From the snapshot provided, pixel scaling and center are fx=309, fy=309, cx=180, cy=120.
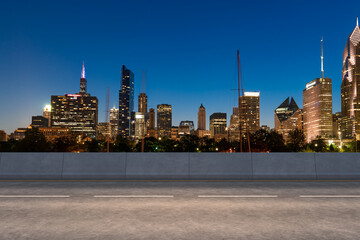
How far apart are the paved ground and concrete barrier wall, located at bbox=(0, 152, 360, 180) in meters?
1.97

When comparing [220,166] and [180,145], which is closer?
[220,166]

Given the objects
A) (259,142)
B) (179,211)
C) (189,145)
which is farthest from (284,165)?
(189,145)

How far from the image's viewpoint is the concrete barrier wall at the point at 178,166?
40.4 ft

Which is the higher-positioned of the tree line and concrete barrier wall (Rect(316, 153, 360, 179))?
the tree line

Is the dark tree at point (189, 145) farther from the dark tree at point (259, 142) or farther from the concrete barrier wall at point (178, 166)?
the concrete barrier wall at point (178, 166)

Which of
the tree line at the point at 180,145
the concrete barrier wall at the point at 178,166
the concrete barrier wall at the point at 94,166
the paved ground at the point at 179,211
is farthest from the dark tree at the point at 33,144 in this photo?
the paved ground at the point at 179,211

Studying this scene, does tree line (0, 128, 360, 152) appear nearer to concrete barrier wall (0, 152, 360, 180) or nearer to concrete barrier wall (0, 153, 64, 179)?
concrete barrier wall (0, 153, 64, 179)

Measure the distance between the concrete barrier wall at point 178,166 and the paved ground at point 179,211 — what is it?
1968 millimetres

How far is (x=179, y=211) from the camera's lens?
655cm

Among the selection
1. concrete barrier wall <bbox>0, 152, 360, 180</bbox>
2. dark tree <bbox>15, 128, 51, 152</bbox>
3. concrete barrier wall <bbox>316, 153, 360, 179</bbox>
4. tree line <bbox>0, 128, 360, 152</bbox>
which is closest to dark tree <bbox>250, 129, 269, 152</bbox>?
tree line <bbox>0, 128, 360, 152</bbox>

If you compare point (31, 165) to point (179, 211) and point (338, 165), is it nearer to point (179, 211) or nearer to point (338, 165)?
point (179, 211)

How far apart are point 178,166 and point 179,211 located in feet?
19.4

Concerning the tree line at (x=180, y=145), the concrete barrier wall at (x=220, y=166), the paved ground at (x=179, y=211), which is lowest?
the paved ground at (x=179, y=211)

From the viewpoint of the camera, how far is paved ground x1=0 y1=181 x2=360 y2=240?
503cm
